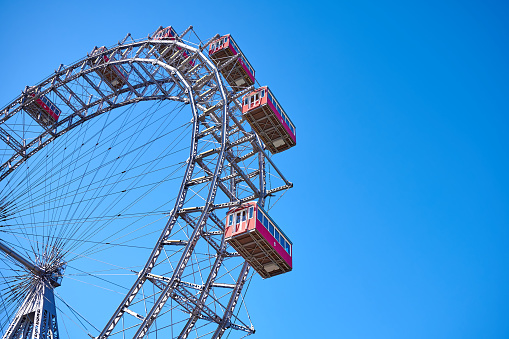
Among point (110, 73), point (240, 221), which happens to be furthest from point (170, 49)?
point (240, 221)

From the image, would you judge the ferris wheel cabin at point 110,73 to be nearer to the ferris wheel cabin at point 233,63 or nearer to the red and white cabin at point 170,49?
the red and white cabin at point 170,49

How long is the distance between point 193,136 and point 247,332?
1141 cm

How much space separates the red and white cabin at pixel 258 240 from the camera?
120 feet

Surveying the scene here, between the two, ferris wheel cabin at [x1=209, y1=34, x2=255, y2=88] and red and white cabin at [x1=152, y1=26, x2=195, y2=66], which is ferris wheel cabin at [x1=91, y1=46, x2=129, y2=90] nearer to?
red and white cabin at [x1=152, y1=26, x2=195, y2=66]

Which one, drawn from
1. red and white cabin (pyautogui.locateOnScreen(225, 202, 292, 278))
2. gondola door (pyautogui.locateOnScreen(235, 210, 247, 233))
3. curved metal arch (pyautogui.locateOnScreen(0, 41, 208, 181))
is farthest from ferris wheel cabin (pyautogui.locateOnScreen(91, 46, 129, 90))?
red and white cabin (pyautogui.locateOnScreen(225, 202, 292, 278))

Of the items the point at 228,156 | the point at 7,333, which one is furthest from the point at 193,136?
the point at 7,333

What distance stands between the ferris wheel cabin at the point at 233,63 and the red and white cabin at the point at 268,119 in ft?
13.7

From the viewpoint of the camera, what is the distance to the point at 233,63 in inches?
1831

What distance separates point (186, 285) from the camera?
36.1 meters

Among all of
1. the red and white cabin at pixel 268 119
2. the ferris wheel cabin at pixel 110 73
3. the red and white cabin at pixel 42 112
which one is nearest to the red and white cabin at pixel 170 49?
the ferris wheel cabin at pixel 110 73

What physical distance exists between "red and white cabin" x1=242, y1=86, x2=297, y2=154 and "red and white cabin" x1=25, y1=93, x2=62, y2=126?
18452mm

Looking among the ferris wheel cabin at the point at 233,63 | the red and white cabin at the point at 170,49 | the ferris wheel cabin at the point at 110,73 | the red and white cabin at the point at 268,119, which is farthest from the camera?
the ferris wheel cabin at the point at 110,73

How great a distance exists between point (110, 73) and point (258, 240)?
68.8 feet

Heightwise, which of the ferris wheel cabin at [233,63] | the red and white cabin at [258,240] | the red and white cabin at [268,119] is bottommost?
the red and white cabin at [258,240]
